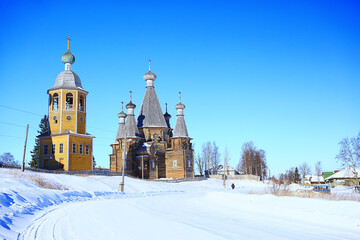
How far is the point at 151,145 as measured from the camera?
178 feet

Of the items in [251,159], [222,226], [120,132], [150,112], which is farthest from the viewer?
[251,159]

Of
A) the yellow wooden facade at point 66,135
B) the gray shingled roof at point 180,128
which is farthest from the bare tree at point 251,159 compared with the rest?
the yellow wooden facade at point 66,135

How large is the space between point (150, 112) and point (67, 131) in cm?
1999

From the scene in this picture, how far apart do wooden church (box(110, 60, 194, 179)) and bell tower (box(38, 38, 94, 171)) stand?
36.5ft

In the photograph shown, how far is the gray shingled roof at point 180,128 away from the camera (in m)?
56.7

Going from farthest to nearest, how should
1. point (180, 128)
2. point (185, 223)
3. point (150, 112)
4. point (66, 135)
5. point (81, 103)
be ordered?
point (150, 112) < point (180, 128) < point (81, 103) < point (66, 135) < point (185, 223)

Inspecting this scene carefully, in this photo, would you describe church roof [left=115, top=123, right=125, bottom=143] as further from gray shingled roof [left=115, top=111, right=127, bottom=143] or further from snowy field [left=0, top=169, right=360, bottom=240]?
snowy field [left=0, top=169, right=360, bottom=240]

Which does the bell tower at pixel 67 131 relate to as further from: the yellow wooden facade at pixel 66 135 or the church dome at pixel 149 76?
the church dome at pixel 149 76

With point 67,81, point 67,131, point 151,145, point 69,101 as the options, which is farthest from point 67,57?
point 151,145

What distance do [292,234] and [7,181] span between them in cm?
1701

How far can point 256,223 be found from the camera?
10.5m

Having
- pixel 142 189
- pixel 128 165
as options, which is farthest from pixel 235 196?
pixel 128 165

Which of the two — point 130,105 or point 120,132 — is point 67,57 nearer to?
point 130,105

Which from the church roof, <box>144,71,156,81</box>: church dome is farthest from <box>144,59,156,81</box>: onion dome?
the church roof
